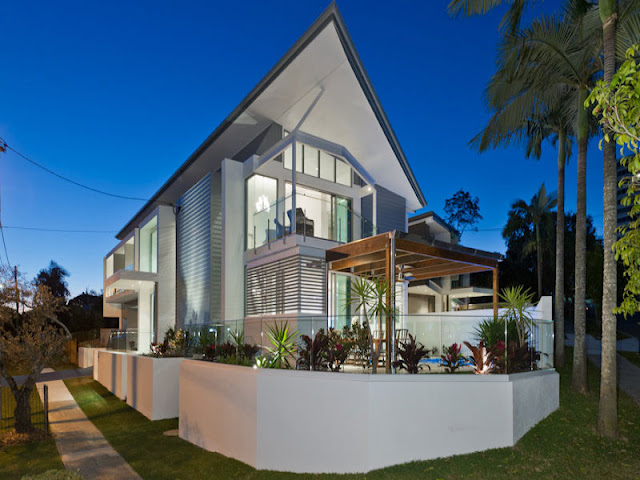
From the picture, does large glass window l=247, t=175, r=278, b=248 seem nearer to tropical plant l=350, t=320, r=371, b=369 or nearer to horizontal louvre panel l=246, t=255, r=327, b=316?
horizontal louvre panel l=246, t=255, r=327, b=316

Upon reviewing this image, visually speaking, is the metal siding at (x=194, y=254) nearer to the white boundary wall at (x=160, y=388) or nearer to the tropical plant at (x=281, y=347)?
the white boundary wall at (x=160, y=388)

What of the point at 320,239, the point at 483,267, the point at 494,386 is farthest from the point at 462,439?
the point at 320,239

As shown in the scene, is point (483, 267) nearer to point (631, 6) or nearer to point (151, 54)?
point (631, 6)

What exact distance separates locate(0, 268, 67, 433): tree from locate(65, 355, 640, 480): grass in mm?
2185

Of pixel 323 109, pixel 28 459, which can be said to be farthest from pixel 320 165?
pixel 28 459

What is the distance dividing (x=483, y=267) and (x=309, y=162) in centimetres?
678

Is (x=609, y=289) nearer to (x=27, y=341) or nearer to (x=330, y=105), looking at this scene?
(x=330, y=105)

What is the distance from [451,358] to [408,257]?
436cm

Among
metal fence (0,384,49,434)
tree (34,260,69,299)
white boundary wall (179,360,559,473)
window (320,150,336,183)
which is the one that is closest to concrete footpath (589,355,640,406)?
white boundary wall (179,360,559,473)

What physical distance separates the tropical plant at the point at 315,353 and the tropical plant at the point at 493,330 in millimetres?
3206

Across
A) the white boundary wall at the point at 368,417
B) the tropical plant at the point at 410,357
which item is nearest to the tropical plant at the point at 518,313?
the white boundary wall at the point at 368,417

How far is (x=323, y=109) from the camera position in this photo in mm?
15617

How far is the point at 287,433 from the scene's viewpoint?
845 cm

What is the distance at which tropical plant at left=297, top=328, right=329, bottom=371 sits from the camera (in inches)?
345
